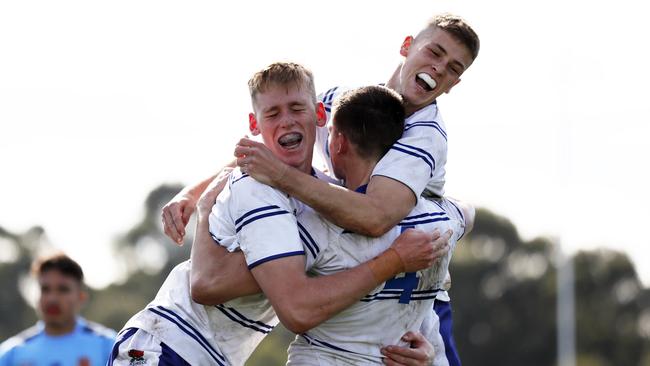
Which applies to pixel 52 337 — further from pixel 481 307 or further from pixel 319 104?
pixel 481 307

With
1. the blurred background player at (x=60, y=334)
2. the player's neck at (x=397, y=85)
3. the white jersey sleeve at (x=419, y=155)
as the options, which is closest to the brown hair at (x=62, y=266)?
the blurred background player at (x=60, y=334)

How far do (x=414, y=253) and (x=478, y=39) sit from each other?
68.0 inches

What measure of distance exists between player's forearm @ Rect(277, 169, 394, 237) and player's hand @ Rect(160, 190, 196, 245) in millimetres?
1077

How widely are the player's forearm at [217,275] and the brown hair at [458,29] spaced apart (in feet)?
6.08

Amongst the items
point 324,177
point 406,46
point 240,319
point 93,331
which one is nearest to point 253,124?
point 324,177

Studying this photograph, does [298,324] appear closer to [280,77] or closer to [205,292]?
[205,292]

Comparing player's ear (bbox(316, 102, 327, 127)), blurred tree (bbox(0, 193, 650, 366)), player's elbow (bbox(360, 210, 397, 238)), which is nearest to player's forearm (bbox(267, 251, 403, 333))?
player's elbow (bbox(360, 210, 397, 238))

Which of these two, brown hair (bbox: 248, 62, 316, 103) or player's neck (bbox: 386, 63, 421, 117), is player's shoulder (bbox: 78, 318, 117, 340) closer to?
player's neck (bbox: 386, 63, 421, 117)

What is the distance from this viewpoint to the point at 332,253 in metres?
7.27

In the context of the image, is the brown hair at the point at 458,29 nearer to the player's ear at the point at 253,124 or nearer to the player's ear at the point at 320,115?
the player's ear at the point at 320,115

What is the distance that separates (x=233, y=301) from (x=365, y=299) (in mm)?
664

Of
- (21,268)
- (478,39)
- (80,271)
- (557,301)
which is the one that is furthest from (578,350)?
(478,39)

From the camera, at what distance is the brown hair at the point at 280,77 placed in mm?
7527

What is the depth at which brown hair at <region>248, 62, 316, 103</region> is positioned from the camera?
7.53 metres
